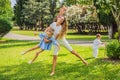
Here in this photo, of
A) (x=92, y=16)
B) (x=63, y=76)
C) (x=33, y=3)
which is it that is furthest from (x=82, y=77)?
(x=33, y=3)

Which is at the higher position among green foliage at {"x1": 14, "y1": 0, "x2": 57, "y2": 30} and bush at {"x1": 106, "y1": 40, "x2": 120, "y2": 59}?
bush at {"x1": 106, "y1": 40, "x2": 120, "y2": 59}

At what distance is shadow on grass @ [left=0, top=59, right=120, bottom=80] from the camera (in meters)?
11.5

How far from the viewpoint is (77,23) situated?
2682 inches

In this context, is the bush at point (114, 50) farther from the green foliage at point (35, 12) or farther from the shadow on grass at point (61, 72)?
the green foliage at point (35, 12)

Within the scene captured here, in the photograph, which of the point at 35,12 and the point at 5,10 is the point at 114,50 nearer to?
the point at 5,10

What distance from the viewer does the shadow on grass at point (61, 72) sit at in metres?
11.5

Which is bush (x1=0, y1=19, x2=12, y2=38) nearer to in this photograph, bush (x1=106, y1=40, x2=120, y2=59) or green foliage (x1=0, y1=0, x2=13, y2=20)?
green foliage (x1=0, y1=0, x2=13, y2=20)

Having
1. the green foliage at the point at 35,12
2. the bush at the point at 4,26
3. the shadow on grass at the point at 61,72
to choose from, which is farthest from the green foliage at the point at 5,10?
the green foliage at the point at 35,12

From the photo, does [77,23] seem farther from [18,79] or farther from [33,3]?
[18,79]

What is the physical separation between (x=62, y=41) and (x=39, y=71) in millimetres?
1798

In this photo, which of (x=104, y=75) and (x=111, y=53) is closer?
(x=104, y=75)

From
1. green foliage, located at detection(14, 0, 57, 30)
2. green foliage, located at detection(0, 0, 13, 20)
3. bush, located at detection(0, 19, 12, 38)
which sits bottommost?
green foliage, located at detection(14, 0, 57, 30)

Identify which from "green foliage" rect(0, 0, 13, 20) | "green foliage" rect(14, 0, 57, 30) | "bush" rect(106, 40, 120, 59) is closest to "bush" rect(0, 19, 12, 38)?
"green foliage" rect(0, 0, 13, 20)

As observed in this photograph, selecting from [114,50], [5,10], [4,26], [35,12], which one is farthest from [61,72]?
[35,12]
